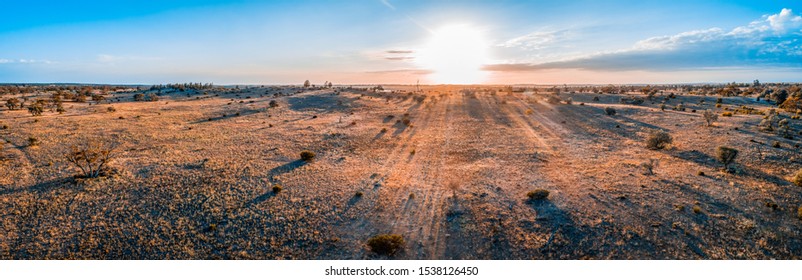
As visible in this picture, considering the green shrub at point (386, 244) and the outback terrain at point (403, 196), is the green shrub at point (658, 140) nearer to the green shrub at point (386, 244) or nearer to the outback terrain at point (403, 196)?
the outback terrain at point (403, 196)

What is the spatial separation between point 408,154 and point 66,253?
1998 cm

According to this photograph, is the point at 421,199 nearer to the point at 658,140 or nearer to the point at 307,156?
the point at 307,156

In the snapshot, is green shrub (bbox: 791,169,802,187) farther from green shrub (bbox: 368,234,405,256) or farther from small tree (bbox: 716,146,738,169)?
green shrub (bbox: 368,234,405,256)

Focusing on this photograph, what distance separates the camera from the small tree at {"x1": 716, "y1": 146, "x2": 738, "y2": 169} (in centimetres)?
2077

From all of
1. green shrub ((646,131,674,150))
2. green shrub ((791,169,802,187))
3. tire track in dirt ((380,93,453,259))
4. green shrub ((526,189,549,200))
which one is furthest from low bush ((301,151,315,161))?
green shrub ((791,169,802,187))

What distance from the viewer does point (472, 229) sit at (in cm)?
1442

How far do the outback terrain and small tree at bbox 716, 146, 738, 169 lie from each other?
0.45 m

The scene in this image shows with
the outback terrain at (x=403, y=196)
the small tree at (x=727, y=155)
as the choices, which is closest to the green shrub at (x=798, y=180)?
the outback terrain at (x=403, y=196)

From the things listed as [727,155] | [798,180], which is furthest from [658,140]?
[798,180]

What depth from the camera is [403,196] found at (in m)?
18.1

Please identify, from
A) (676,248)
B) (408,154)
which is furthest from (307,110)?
(676,248)

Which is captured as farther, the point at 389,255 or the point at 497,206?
the point at 497,206
